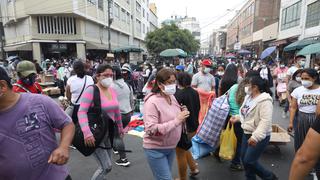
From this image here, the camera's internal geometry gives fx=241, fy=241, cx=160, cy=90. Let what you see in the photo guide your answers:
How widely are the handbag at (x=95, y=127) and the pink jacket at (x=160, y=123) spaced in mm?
646

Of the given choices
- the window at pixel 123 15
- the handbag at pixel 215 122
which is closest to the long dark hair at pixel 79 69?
the handbag at pixel 215 122

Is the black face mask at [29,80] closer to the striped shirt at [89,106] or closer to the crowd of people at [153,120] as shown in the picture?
the crowd of people at [153,120]

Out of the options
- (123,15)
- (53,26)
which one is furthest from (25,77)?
(123,15)

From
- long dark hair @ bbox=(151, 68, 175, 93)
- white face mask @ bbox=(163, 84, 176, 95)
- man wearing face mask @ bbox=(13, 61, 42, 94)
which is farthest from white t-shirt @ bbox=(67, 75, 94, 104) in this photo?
white face mask @ bbox=(163, 84, 176, 95)

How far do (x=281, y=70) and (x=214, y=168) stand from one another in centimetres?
700

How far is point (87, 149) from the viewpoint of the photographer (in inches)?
117

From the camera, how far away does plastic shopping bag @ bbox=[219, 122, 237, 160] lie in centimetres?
396

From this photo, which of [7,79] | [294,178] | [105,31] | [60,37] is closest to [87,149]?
[7,79]

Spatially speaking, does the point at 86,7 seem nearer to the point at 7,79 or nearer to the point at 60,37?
the point at 60,37

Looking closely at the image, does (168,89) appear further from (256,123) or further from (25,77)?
(25,77)

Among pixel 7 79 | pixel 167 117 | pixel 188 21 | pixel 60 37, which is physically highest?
pixel 188 21

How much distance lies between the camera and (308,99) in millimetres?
3676

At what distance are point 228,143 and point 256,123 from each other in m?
0.93

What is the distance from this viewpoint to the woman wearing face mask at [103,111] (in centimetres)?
291
